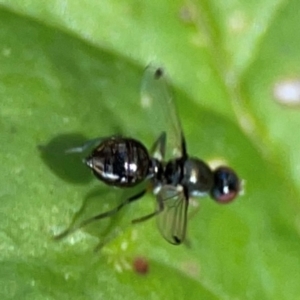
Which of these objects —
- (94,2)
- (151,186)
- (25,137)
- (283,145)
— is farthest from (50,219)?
(283,145)

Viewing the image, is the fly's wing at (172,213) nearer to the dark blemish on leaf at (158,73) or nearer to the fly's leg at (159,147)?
the fly's leg at (159,147)

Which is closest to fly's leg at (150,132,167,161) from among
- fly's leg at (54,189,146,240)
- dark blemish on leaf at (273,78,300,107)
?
fly's leg at (54,189,146,240)

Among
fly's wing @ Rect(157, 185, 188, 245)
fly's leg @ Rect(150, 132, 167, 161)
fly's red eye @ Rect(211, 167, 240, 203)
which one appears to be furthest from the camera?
fly's leg @ Rect(150, 132, 167, 161)

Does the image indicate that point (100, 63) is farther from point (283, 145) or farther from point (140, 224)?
point (283, 145)

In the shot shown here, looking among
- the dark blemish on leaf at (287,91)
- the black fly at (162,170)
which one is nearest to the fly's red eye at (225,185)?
the black fly at (162,170)

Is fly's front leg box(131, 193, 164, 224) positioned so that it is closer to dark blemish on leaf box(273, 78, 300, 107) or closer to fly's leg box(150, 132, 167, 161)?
fly's leg box(150, 132, 167, 161)

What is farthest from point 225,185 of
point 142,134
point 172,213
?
point 142,134

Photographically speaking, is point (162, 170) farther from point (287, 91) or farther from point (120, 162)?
point (287, 91)
